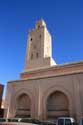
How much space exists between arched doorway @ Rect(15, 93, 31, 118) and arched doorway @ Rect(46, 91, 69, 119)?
2.71 meters

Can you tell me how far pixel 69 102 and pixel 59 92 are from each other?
1905mm

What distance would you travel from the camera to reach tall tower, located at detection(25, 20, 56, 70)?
25641mm

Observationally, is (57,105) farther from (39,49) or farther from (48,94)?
(39,49)

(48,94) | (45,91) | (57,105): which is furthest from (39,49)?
(57,105)

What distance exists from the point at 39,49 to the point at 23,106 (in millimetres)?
12154

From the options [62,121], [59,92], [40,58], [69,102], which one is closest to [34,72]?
[40,58]

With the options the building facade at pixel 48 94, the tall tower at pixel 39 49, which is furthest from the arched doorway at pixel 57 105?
the tall tower at pixel 39 49

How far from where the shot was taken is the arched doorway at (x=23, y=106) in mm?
18359

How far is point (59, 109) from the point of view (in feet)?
54.7

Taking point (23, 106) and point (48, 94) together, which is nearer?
point (48, 94)

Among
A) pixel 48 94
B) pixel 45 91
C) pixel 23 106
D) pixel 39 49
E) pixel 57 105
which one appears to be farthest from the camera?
pixel 39 49

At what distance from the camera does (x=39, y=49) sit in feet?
A: 91.5

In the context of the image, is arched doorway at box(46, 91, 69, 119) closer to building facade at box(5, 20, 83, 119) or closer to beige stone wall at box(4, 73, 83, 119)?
building facade at box(5, 20, 83, 119)

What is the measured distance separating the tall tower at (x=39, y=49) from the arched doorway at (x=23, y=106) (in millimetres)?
7142
